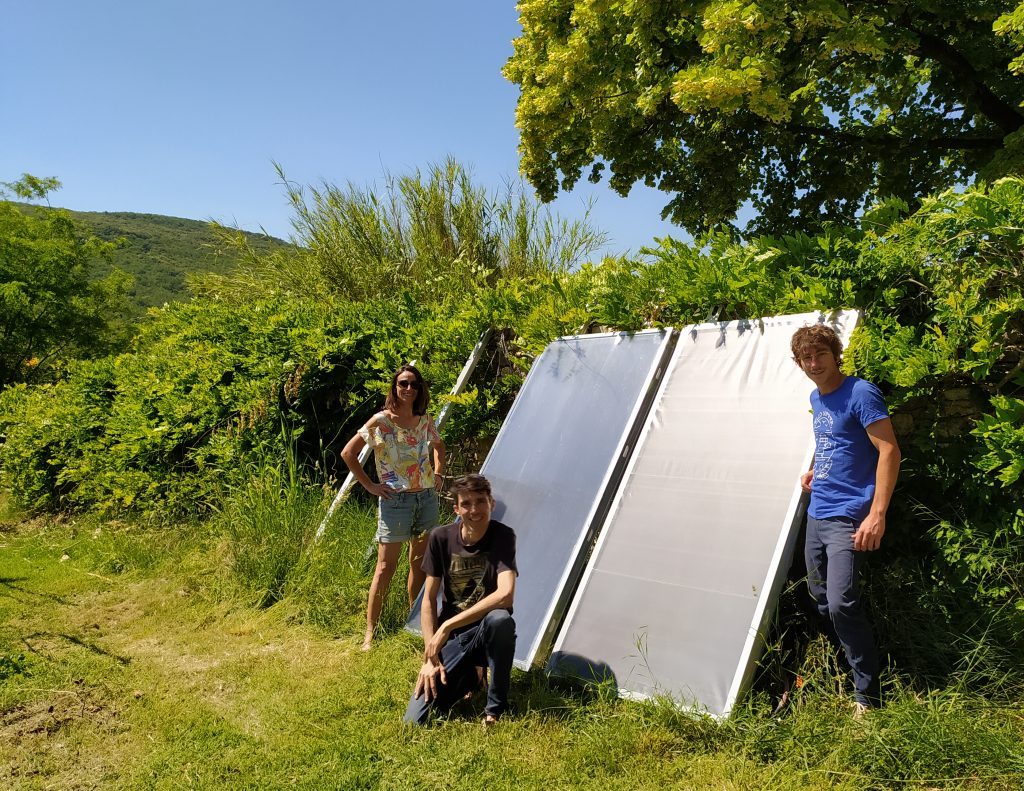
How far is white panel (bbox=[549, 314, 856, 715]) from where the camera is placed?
320cm

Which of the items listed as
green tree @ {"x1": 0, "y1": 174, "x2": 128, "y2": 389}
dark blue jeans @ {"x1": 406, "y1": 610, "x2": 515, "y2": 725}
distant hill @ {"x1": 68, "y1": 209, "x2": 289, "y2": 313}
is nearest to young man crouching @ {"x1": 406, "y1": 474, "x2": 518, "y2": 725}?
dark blue jeans @ {"x1": 406, "y1": 610, "x2": 515, "y2": 725}

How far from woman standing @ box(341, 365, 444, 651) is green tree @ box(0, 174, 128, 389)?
1792cm

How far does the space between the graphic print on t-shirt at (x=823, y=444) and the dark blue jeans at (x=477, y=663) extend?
1.53 m

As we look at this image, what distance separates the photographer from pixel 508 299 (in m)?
6.14

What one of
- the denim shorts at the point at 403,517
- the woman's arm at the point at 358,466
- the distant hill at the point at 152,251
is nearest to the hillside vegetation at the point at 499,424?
the denim shorts at the point at 403,517

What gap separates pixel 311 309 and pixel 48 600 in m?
3.58

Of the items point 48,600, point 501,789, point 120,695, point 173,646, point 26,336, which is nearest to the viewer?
point 501,789

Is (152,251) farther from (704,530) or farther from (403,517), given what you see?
(704,530)

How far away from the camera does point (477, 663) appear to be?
11.4 feet

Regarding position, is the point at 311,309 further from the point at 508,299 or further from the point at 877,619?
the point at 877,619

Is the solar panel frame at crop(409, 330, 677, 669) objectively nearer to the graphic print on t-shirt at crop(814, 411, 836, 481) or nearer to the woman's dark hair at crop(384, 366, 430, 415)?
the woman's dark hair at crop(384, 366, 430, 415)

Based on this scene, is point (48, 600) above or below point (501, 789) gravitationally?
below

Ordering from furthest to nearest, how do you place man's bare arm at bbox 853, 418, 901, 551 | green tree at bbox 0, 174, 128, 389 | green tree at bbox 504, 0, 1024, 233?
green tree at bbox 0, 174, 128, 389 → green tree at bbox 504, 0, 1024, 233 → man's bare arm at bbox 853, 418, 901, 551

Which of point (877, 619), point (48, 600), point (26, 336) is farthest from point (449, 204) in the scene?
point (26, 336)
